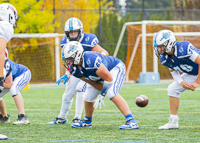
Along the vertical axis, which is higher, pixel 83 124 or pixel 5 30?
pixel 5 30

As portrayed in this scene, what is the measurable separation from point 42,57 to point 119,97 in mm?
12647

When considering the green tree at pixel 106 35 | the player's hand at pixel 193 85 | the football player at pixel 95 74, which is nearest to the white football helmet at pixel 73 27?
Answer: the football player at pixel 95 74

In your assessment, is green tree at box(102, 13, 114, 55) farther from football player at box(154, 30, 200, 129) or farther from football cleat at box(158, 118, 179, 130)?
football cleat at box(158, 118, 179, 130)

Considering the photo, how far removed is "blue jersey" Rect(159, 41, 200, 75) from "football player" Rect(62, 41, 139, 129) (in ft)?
2.23

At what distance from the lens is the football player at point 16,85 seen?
19.1 feet

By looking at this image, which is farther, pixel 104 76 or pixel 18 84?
pixel 18 84

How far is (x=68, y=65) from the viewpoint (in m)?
4.95

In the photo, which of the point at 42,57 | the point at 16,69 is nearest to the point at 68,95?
the point at 16,69

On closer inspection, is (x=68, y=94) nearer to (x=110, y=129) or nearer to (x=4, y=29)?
(x=110, y=129)

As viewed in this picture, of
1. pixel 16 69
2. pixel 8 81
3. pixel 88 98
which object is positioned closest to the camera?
pixel 88 98

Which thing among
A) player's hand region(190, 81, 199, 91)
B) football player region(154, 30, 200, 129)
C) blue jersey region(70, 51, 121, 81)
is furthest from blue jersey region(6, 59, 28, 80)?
player's hand region(190, 81, 199, 91)

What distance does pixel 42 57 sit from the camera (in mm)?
17453

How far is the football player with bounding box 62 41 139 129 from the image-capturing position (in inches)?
191

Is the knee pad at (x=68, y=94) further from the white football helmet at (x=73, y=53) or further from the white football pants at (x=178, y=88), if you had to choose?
the white football pants at (x=178, y=88)
